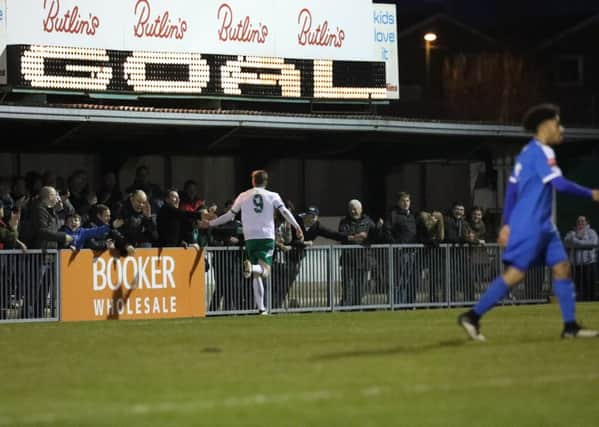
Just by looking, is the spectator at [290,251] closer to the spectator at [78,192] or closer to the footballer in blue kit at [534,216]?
the spectator at [78,192]

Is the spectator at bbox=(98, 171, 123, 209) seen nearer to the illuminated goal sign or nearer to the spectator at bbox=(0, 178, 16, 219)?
the illuminated goal sign

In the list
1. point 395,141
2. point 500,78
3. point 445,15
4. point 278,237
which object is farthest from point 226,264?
point 500,78

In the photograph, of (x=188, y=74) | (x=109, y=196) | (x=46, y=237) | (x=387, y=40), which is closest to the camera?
(x=46, y=237)

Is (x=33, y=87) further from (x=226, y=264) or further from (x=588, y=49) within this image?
(x=588, y=49)

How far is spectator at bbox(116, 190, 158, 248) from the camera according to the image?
71.9 feet

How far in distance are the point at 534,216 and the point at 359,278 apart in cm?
1186

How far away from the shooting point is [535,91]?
8212cm

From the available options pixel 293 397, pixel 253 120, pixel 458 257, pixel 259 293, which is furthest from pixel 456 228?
pixel 293 397

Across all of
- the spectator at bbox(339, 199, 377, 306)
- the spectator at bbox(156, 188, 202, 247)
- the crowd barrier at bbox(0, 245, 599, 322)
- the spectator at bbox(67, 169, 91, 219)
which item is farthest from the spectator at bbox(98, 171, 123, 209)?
the spectator at bbox(339, 199, 377, 306)

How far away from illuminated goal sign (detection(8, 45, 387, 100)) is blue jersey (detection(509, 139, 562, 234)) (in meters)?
14.3

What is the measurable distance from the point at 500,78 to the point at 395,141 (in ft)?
179

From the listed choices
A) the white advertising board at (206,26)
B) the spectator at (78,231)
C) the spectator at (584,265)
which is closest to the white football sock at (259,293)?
→ the spectator at (78,231)

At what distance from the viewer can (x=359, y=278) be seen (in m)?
24.2

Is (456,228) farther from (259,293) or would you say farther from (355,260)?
(259,293)
